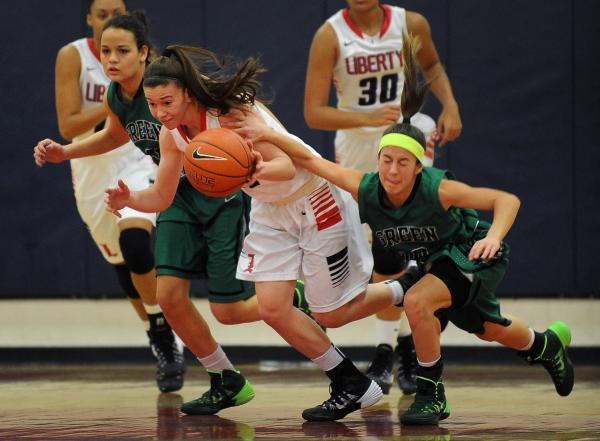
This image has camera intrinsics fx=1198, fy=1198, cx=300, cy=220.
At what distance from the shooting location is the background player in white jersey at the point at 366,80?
6227 millimetres

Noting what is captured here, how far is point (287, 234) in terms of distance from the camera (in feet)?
16.5

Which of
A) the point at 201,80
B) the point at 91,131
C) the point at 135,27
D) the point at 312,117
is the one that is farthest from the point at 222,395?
the point at 91,131

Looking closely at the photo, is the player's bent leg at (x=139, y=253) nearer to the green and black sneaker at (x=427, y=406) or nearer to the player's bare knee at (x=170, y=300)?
the player's bare knee at (x=170, y=300)

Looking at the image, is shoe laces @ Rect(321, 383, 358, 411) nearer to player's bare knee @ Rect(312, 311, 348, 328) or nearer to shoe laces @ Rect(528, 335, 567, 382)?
player's bare knee @ Rect(312, 311, 348, 328)

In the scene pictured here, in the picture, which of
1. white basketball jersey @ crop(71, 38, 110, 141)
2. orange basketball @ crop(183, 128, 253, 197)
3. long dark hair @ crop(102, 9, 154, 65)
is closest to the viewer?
orange basketball @ crop(183, 128, 253, 197)

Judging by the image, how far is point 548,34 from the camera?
316 inches

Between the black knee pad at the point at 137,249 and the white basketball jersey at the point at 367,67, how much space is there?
128 cm

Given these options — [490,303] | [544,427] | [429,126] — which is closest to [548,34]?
[429,126]

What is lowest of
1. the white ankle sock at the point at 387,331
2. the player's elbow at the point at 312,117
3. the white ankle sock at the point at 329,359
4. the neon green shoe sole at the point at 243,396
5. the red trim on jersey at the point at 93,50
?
the neon green shoe sole at the point at 243,396

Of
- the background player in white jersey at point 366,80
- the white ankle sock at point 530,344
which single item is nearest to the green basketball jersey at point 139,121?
the background player in white jersey at point 366,80

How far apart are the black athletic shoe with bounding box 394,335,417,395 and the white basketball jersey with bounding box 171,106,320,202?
1.52m

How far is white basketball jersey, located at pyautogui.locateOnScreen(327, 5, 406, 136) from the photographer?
6.41 metres

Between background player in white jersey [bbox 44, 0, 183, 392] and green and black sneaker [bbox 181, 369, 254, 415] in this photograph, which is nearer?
green and black sneaker [bbox 181, 369, 254, 415]

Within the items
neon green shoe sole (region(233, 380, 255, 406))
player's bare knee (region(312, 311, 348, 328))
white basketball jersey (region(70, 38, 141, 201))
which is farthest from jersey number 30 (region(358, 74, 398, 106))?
neon green shoe sole (region(233, 380, 255, 406))
